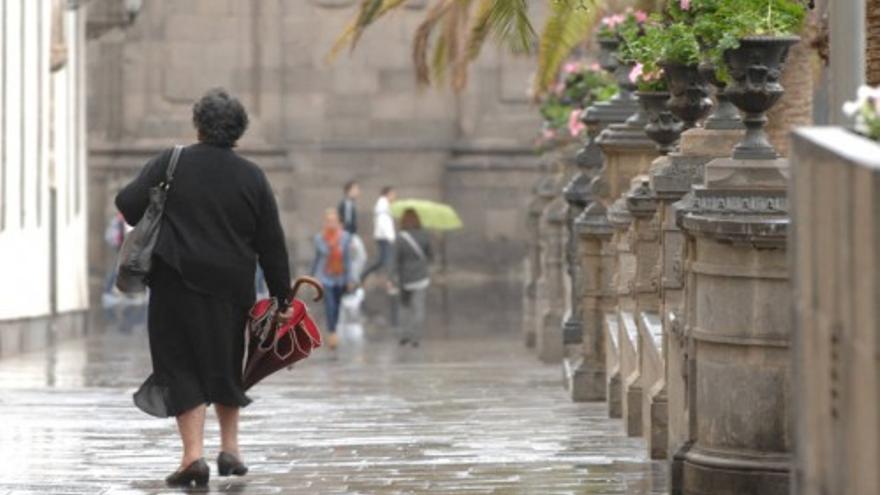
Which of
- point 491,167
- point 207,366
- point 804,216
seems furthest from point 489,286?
point 804,216

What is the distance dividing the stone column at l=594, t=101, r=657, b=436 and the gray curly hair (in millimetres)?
3520

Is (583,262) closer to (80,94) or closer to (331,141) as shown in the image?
(80,94)

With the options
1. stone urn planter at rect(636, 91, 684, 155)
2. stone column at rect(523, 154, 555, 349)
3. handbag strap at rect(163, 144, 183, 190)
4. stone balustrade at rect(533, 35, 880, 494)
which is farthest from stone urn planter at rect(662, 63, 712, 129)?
stone column at rect(523, 154, 555, 349)

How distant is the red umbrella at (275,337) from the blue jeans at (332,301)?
1993 centimetres

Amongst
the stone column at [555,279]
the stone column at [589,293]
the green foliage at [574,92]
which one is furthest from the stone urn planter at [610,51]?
the stone column at [555,279]

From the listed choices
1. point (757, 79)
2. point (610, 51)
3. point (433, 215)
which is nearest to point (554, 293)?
point (610, 51)

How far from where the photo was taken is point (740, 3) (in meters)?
12.9


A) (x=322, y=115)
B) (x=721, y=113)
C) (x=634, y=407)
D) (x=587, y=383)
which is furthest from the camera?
(x=322, y=115)

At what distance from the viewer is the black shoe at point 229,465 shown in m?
13.5

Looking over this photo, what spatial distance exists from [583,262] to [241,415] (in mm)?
3032

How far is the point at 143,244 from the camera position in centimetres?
1315

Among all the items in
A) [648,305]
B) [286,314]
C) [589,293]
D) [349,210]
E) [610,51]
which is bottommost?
[349,210]

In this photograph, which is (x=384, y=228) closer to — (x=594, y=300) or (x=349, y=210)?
(x=349, y=210)

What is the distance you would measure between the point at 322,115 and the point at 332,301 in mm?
8836
